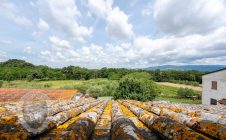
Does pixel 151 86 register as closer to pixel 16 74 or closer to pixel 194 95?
pixel 194 95

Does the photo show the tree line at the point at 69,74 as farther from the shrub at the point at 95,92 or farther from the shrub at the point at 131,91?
the shrub at the point at 131,91

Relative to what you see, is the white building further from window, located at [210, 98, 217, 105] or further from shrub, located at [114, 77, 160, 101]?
shrub, located at [114, 77, 160, 101]

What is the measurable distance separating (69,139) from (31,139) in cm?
45

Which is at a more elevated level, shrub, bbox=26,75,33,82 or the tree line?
the tree line

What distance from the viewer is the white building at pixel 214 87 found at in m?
23.1

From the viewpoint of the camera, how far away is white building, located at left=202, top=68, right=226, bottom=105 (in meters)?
23.1

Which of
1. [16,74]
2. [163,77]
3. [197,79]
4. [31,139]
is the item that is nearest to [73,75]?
[16,74]

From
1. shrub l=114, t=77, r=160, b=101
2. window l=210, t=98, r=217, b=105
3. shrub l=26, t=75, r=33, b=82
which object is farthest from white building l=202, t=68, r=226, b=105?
shrub l=26, t=75, r=33, b=82

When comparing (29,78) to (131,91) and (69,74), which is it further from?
(131,91)

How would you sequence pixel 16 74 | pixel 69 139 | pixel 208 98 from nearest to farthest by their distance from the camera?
pixel 69 139 < pixel 208 98 < pixel 16 74

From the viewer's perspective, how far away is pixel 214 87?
973 inches

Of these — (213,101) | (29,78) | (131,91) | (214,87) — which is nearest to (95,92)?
(131,91)

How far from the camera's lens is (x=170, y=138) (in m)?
1.67

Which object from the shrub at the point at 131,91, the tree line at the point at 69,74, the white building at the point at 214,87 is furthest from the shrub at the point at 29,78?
the white building at the point at 214,87
